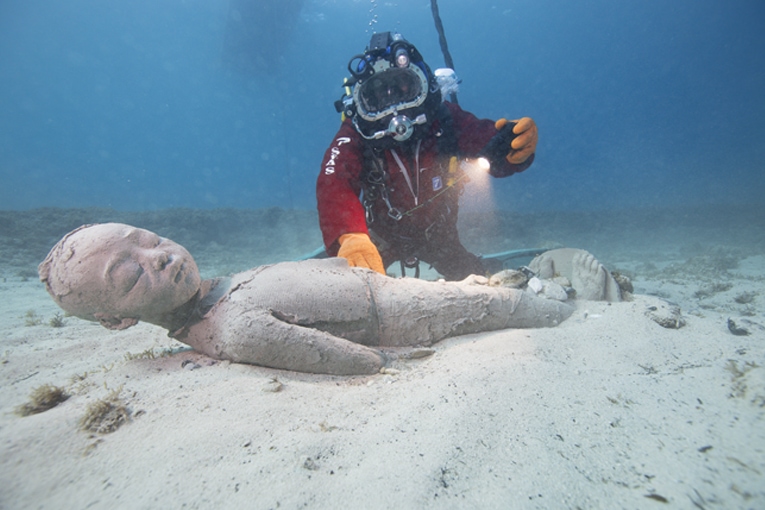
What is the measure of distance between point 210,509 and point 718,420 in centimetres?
192

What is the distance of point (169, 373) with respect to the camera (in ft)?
6.93

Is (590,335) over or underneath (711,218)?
over

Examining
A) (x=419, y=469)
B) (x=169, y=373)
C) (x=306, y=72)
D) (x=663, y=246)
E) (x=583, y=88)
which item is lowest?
(x=663, y=246)

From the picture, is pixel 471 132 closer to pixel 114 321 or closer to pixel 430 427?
pixel 430 427

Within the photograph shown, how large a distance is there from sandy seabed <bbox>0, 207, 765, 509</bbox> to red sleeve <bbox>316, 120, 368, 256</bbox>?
190cm

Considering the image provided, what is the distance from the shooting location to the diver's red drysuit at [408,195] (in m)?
4.03

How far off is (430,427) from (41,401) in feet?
6.85

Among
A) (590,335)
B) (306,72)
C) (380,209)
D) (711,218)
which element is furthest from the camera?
(306,72)

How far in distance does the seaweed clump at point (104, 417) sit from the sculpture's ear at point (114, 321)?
2.49ft

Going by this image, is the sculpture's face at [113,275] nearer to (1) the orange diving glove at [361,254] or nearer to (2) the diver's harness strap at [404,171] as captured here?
(1) the orange diving glove at [361,254]

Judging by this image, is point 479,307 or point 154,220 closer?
point 479,307

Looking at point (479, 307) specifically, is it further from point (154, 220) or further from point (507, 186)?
point (507, 186)

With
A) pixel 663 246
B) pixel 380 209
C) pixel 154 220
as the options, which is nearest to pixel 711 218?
pixel 663 246

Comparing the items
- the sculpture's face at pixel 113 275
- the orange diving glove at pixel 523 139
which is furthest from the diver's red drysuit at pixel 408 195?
the sculpture's face at pixel 113 275
